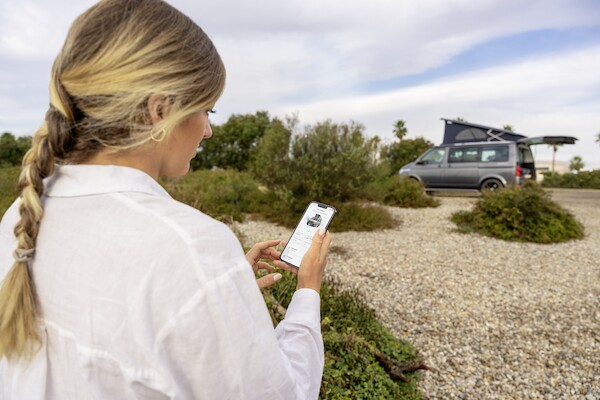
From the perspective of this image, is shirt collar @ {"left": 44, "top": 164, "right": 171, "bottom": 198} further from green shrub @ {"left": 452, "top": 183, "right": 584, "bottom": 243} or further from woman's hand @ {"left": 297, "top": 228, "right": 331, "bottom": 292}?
green shrub @ {"left": 452, "top": 183, "right": 584, "bottom": 243}

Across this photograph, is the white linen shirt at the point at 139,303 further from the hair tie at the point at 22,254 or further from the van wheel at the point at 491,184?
the van wheel at the point at 491,184

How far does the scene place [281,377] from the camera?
762mm

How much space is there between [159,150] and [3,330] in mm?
436

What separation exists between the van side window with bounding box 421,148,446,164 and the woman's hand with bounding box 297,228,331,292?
13419 mm

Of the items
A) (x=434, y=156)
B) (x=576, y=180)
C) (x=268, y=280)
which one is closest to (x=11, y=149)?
(x=434, y=156)

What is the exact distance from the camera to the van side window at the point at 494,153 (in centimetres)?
1243

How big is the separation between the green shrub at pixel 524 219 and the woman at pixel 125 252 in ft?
26.5

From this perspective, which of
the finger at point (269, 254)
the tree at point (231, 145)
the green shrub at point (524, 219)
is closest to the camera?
the finger at point (269, 254)

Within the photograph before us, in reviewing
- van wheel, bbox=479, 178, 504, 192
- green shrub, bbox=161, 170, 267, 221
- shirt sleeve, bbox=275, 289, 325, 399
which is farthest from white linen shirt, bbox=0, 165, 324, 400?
van wheel, bbox=479, 178, 504, 192

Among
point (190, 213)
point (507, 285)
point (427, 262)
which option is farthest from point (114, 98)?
point (427, 262)

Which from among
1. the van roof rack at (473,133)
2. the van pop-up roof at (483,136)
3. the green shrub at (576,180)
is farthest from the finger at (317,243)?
the green shrub at (576,180)

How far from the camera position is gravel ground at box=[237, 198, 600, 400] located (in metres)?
3.24

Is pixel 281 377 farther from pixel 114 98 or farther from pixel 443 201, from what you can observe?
pixel 443 201

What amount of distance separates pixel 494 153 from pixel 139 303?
13.7m
